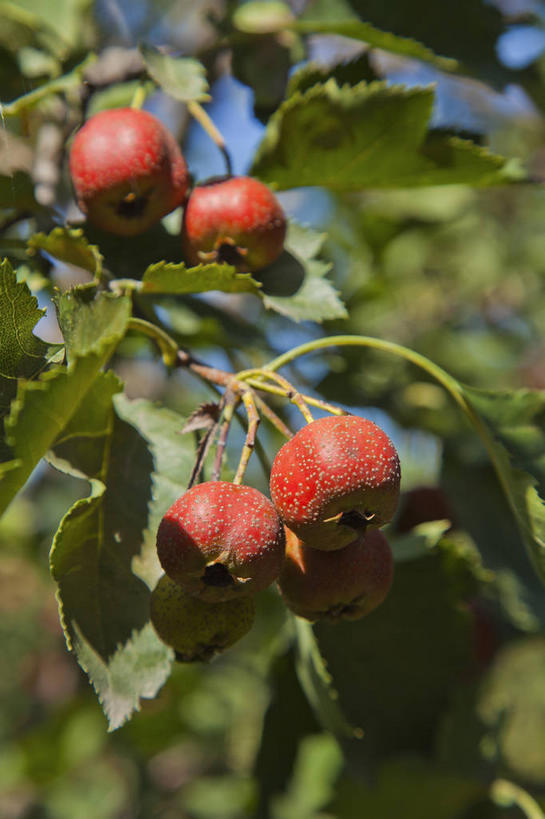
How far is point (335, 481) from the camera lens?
0.92 meters

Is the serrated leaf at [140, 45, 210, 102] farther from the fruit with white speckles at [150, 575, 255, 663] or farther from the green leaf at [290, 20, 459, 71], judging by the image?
the fruit with white speckles at [150, 575, 255, 663]

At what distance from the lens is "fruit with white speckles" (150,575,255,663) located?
1009mm

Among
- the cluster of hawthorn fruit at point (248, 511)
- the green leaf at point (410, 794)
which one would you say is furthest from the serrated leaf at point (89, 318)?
the green leaf at point (410, 794)

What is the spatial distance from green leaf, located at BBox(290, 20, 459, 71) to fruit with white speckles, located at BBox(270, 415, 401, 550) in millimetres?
958

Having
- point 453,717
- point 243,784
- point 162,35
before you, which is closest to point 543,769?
point 243,784

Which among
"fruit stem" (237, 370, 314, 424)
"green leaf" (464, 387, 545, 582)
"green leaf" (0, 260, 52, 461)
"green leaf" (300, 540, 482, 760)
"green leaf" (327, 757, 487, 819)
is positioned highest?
"green leaf" (0, 260, 52, 461)

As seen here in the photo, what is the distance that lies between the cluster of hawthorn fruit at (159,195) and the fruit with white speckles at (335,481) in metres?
0.40

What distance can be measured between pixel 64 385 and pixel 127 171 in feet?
1.33

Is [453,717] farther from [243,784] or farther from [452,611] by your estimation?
[243,784]

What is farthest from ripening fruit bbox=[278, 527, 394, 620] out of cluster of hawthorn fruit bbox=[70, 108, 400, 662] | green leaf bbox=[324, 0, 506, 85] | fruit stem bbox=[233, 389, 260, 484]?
green leaf bbox=[324, 0, 506, 85]

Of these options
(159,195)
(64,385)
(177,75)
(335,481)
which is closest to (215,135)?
(177,75)

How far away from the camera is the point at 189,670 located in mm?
2924

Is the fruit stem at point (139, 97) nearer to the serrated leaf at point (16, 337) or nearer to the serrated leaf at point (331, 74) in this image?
the serrated leaf at point (331, 74)

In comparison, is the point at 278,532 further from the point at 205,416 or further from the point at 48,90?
the point at 48,90
